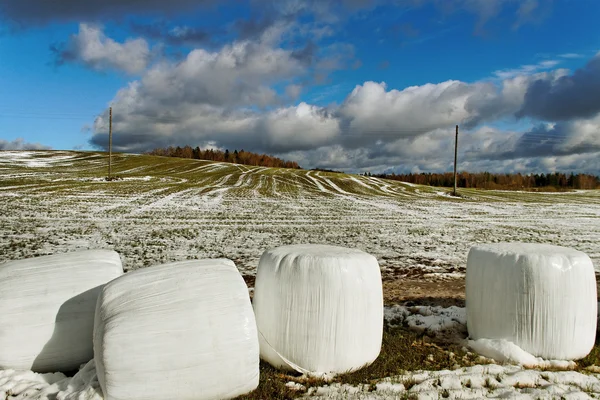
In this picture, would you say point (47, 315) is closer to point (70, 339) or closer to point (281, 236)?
point (70, 339)

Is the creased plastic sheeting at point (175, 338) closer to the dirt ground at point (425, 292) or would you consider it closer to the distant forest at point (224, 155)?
the dirt ground at point (425, 292)

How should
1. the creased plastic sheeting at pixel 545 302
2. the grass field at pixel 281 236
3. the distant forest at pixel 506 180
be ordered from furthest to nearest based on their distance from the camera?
the distant forest at pixel 506 180 → the grass field at pixel 281 236 → the creased plastic sheeting at pixel 545 302

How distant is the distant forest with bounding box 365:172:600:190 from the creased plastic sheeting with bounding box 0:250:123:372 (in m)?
124

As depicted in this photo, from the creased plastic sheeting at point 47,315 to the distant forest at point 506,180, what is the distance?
4894 inches

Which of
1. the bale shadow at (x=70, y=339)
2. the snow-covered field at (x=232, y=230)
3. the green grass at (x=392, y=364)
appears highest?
the bale shadow at (x=70, y=339)

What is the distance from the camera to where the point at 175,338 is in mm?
3605

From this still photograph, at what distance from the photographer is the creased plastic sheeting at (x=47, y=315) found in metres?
4.30

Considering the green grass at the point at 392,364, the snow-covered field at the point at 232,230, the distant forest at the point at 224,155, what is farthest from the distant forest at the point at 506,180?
the green grass at the point at 392,364

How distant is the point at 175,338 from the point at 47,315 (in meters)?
1.82

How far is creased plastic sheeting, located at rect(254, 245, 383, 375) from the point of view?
4.34m

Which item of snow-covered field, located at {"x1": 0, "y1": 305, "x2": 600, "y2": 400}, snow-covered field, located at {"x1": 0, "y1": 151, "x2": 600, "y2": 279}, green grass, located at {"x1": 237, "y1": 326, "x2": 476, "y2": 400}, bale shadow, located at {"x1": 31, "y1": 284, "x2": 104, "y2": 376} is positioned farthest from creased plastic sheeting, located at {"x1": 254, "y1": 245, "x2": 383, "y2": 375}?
snow-covered field, located at {"x1": 0, "y1": 151, "x2": 600, "y2": 279}

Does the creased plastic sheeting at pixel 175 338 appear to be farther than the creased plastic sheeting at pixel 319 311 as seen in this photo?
No

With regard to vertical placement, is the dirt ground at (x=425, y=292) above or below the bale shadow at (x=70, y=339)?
below

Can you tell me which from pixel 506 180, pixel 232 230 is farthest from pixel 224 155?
pixel 232 230
